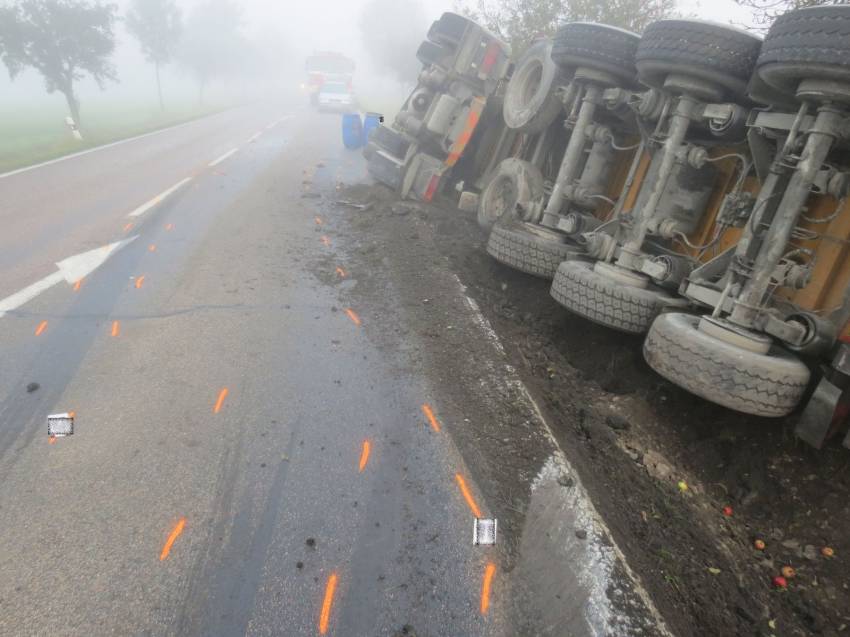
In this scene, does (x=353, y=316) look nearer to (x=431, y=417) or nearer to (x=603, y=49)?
(x=431, y=417)

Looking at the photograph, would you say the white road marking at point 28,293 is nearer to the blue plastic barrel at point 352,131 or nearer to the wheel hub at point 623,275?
the wheel hub at point 623,275

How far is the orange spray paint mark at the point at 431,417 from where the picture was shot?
3256 mm

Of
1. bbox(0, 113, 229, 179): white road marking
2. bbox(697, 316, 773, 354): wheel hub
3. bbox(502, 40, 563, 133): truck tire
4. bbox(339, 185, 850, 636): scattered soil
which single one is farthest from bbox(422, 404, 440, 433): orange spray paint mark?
bbox(0, 113, 229, 179): white road marking

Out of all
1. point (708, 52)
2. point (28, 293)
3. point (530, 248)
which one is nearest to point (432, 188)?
point (530, 248)

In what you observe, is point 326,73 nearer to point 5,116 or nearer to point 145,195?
point 5,116

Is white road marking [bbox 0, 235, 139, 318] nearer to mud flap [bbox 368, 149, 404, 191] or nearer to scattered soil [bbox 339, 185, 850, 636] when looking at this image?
scattered soil [bbox 339, 185, 850, 636]

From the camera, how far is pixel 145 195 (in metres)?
8.91

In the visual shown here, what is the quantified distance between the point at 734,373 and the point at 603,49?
3.23m

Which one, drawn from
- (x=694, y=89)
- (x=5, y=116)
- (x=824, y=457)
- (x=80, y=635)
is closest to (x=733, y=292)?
(x=824, y=457)

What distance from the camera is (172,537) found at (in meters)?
2.38

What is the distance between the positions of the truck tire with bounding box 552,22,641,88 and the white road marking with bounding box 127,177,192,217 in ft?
20.6

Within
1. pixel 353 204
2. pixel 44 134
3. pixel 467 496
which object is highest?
pixel 353 204

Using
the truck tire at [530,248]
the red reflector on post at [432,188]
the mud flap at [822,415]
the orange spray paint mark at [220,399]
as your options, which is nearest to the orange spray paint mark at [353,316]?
the orange spray paint mark at [220,399]

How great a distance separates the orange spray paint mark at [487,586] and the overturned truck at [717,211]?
160 centimetres
